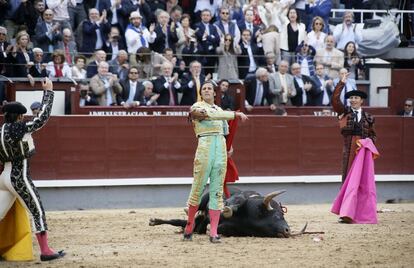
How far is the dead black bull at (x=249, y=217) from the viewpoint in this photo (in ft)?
30.6

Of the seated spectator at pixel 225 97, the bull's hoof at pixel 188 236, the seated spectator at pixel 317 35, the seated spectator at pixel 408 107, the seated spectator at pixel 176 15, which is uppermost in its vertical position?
the seated spectator at pixel 176 15

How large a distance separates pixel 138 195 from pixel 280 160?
2.05 metres

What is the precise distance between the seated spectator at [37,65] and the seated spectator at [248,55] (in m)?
2.89

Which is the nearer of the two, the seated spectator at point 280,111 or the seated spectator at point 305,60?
the seated spectator at point 280,111

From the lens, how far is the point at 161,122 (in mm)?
13523

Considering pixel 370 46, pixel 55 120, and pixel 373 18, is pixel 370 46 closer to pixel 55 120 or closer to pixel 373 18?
pixel 373 18

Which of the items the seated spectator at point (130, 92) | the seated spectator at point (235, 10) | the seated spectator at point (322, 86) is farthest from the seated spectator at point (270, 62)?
the seated spectator at point (130, 92)

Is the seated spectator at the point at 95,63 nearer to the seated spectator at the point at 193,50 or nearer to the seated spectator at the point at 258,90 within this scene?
the seated spectator at the point at 193,50

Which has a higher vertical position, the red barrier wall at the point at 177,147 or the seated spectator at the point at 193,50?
the seated spectator at the point at 193,50

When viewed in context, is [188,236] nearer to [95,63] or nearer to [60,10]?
[95,63]

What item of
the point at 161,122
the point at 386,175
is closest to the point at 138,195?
the point at 161,122

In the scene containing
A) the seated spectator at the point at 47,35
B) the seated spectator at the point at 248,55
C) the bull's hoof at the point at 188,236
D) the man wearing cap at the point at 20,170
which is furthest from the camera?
the seated spectator at the point at 248,55

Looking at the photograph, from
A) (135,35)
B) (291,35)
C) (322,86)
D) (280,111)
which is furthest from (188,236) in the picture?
(291,35)

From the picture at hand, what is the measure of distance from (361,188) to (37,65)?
445cm
